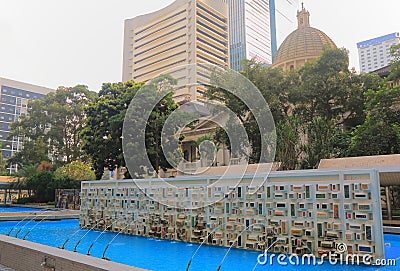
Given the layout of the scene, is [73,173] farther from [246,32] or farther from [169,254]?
[246,32]

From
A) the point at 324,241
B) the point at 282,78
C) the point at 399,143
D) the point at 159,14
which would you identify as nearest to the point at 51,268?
the point at 324,241

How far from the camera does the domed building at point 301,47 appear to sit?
35.4m

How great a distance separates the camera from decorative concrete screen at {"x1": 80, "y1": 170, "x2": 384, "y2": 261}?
7195 millimetres

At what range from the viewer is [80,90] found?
3828 centimetres

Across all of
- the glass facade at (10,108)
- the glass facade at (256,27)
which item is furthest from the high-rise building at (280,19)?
the glass facade at (10,108)

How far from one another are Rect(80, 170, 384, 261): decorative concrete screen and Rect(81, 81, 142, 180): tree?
962 centimetres

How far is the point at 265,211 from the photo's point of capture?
8609 mm

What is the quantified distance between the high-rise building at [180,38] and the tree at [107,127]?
38053mm

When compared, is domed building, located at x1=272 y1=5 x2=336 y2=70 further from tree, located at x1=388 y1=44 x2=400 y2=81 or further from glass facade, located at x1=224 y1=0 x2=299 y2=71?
glass facade, located at x1=224 y1=0 x2=299 y2=71

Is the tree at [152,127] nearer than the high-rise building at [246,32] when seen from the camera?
Yes

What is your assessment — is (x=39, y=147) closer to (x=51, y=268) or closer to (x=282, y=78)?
(x=282, y=78)

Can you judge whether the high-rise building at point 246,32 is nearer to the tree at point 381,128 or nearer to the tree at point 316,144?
the tree at point 316,144

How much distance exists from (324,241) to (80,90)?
1385 inches

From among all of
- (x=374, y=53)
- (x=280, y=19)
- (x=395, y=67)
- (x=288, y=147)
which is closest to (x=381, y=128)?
(x=395, y=67)
